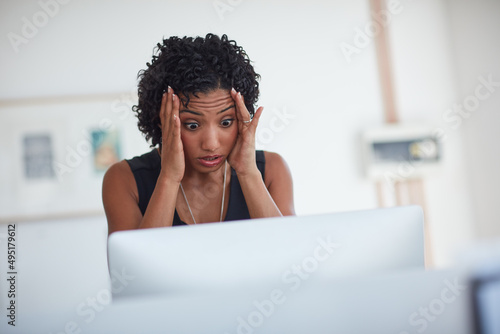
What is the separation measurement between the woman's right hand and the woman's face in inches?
1.2

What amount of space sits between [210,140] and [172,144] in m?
0.13

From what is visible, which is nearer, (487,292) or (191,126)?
(487,292)

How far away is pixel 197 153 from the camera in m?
1.49

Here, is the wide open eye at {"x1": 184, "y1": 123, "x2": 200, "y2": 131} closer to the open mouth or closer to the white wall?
the open mouth

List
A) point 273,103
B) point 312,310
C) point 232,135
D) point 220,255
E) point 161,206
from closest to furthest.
Answer: point 312,310, point 220,255, point 161,206, point 232,135, point 273,103

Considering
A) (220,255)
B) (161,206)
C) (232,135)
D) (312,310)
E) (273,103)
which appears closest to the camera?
(312,310)

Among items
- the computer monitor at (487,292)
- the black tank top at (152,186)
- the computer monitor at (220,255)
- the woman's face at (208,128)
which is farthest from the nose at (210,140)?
the computer monitor at (487,292)

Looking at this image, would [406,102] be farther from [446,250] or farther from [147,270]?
[147,270]

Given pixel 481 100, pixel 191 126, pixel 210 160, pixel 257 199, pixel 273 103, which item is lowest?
pixel 257 199

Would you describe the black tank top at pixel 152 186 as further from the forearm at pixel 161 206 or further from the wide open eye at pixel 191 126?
the wide open eye at pixel 191 126

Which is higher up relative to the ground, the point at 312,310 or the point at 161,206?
the point at 161,206

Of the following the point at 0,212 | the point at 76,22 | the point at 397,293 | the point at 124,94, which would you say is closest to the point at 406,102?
the point at 124,94

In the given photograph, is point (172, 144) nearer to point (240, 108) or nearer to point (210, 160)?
point (210, 160)

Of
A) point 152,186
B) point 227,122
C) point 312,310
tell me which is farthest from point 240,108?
point 312,310
